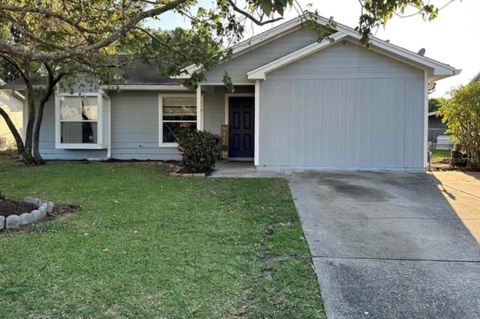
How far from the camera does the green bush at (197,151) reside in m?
10.1

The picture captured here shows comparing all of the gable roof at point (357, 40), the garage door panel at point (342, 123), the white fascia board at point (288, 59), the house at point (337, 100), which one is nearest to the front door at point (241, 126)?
the house at point (337, 100)

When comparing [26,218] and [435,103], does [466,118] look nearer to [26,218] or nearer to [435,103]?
[435,103]

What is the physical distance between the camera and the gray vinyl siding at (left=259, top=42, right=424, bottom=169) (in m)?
10.3

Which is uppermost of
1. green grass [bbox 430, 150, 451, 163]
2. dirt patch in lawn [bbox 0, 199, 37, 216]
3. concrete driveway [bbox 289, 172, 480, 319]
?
green grass [bbox 430, 150, 451, 163]

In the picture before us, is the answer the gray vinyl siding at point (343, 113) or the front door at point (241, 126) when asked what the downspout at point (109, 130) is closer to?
the front door at point (241, 126)

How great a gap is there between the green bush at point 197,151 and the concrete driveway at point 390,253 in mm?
2909

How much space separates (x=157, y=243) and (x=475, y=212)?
4.95m

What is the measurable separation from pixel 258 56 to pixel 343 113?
2826mm

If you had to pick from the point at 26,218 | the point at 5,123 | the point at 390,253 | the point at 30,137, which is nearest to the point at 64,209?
the point at 26,218

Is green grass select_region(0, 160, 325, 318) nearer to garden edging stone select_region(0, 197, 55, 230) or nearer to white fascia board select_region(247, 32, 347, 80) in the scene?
garden edging stone select_region(0, 197, 55, 230)

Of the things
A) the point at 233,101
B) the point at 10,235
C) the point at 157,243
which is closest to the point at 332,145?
the point at 233,101

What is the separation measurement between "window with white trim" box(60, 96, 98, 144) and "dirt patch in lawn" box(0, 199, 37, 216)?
7997 millimetres

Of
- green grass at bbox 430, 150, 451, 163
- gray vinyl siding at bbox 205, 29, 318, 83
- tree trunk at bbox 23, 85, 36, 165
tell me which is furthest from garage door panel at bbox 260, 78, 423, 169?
tree trunk at bbox 23, 85, 36, 165

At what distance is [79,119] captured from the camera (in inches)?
541
